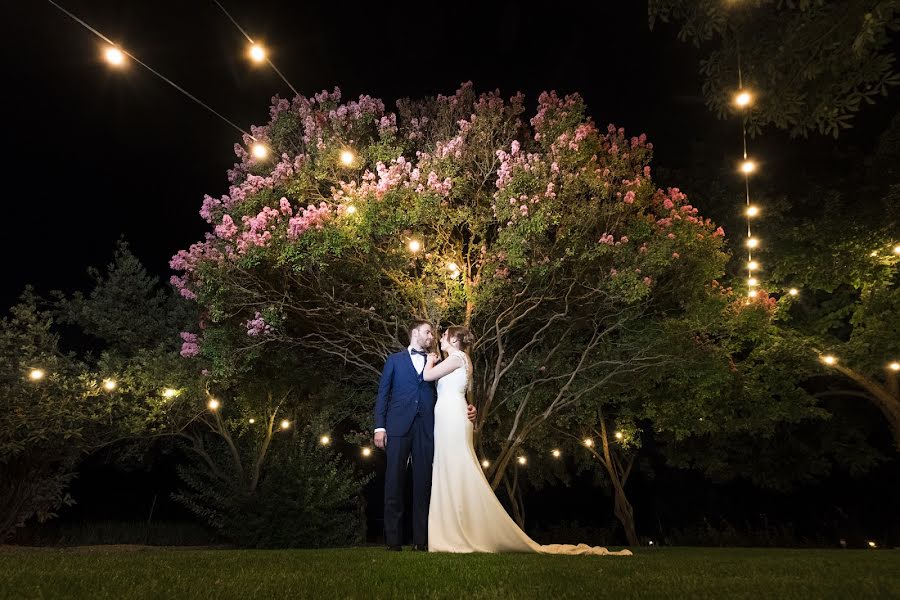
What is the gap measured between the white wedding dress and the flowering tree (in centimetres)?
408

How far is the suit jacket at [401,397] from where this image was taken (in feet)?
18.9

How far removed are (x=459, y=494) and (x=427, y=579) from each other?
247cm

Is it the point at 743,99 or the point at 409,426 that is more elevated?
the point at 743,99

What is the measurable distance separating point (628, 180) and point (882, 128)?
9.61 metres

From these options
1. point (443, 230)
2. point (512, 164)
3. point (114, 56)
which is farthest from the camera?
point (443, 230)

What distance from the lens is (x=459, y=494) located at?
554cm

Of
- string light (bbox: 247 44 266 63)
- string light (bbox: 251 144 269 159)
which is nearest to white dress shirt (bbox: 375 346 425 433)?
string light (bbox: 247 44 266 63)

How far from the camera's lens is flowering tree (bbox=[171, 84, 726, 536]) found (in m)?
9.42

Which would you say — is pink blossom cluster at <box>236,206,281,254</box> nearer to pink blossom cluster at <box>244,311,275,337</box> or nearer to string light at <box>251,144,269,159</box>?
string light at <box>251,144,269,159</box>

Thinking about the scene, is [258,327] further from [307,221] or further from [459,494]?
[459,494]

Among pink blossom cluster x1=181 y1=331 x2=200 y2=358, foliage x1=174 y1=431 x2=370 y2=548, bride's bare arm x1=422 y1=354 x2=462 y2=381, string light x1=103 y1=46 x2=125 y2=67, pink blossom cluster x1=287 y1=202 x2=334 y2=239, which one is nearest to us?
bride's bare arm x1=422 y1=354 x2=462 y2=381

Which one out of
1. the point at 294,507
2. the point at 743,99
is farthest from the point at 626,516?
the point at 743,99

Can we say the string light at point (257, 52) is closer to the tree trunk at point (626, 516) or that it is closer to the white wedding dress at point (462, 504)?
the white wedding dress at point (462, 504)

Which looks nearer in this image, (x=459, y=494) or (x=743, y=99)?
(x=743, y=99)
